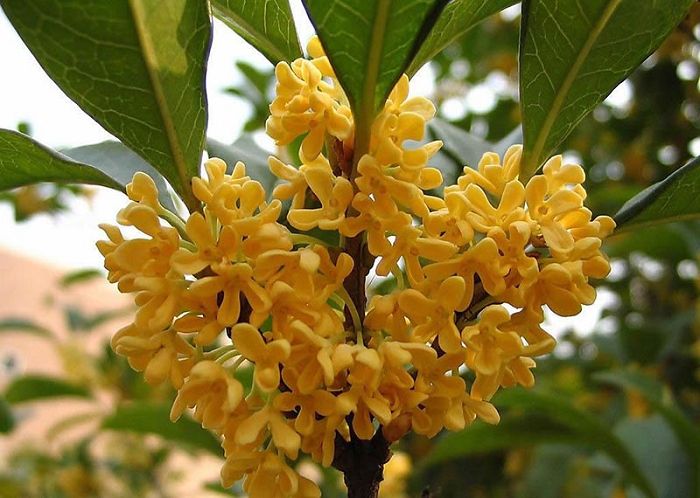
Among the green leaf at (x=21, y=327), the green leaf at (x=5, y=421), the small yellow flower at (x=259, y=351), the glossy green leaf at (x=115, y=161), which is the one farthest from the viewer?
the green leaf at (x=21, y=327)

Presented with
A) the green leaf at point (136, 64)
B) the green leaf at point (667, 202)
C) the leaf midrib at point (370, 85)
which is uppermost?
the green leaf at point (667, 202)

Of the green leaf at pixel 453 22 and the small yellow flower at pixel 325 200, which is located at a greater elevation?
the green leaf at pixel 453 22

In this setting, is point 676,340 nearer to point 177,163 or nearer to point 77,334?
point 177,163

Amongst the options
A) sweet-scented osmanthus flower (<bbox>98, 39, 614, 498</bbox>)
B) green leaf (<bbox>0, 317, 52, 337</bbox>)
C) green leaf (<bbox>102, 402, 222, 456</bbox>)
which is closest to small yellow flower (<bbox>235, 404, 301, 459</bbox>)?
sweet-scented osmanthus flower (<bbox>98, 39, 614, 498</bbox>)

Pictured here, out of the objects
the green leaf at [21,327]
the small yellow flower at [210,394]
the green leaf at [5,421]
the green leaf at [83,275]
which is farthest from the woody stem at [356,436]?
the green leaf at [21,327]

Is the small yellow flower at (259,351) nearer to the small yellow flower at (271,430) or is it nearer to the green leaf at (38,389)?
the small yellow flower at (271,430)

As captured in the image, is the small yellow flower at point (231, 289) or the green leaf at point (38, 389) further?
the green leaf at point (38, 389)

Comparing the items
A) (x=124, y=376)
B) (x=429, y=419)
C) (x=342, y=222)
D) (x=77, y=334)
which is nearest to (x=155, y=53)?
(x=342, y=222)
